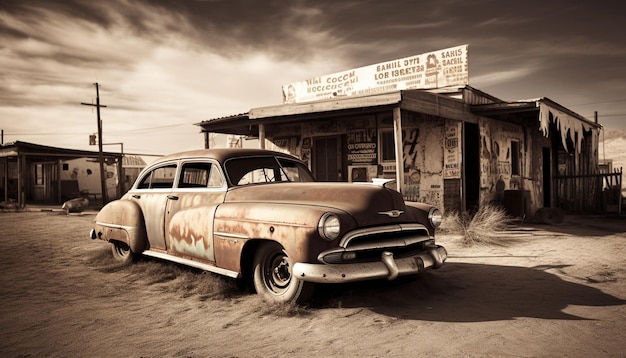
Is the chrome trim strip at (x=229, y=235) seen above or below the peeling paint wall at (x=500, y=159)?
below

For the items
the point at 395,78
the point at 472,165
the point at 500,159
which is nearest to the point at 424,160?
the point at 472,165

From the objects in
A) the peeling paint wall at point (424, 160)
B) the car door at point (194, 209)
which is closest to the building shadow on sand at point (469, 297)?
the car door at point (194, 209)

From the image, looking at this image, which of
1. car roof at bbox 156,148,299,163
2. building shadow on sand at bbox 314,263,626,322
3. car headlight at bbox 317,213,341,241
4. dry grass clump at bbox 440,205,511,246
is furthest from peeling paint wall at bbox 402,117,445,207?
car headlight at bbox 317,213,341,241

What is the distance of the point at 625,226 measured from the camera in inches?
395

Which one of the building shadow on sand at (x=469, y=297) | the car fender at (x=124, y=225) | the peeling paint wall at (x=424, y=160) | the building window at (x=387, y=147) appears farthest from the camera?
the building window at (x=387, y=147)

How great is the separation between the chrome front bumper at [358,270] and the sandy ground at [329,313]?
0.36m

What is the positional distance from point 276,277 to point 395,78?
32.8 feet

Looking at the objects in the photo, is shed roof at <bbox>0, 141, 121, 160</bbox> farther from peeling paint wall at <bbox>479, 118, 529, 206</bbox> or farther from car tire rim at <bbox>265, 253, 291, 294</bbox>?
car tire rim at <bbox>265, 253, 291, 294</bbox>

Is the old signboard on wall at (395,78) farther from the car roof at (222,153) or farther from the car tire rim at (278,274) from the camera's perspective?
the car tire rim at (278,274)

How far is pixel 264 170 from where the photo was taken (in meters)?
4.76

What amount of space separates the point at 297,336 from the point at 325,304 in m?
0.81

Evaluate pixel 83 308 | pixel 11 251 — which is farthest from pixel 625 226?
pixel 11 251

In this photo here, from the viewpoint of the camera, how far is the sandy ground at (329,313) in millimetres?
2910

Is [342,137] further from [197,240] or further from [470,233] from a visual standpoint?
[197,240]
